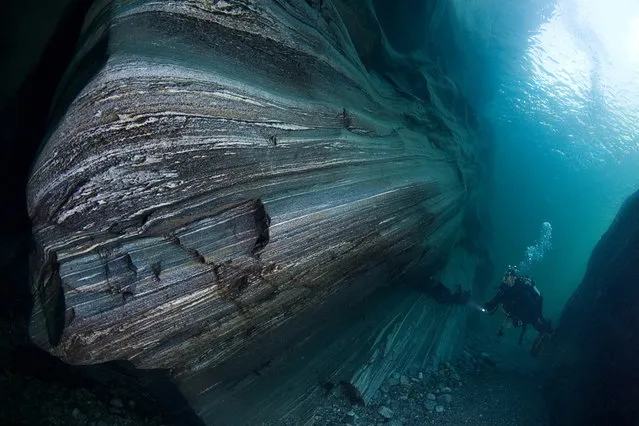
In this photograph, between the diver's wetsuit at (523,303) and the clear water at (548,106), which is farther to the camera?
the clear water at (548,106)

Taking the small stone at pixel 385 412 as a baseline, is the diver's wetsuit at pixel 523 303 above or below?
above

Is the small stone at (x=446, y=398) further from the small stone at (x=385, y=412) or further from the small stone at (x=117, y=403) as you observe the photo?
the small stone at (x=117, y=403)

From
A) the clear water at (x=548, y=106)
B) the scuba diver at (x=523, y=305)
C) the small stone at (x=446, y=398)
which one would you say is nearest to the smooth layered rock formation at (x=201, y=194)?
the small stone at (x=446, y=398)

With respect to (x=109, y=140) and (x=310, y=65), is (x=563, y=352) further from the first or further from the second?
(x=109, y=140)

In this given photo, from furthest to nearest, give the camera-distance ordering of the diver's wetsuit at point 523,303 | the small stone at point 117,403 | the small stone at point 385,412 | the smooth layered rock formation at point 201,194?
1. the diver's wetsuit at point 523,303
2. the small stone at point 385,412
3. the small stone at point 117,403
4. the smooth layered rock formation at point 201,194

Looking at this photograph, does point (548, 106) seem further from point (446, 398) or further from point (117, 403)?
point (117, 403)

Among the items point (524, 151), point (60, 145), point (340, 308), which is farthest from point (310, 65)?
point (524, 151)

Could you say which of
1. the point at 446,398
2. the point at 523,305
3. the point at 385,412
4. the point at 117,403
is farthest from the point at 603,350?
the point at 117,403
